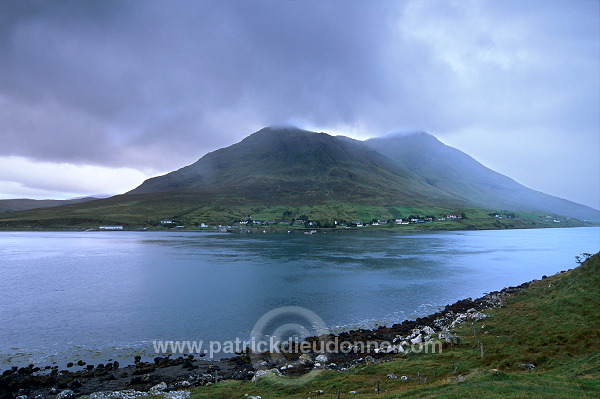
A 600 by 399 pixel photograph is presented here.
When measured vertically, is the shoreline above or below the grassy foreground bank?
below

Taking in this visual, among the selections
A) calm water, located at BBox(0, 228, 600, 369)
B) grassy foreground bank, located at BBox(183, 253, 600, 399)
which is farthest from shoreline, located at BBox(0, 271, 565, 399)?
calm water, located at BBox(0, 228, 600, 369)

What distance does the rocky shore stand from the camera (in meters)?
23.2

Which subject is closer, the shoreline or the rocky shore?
Answer: the rocky shore

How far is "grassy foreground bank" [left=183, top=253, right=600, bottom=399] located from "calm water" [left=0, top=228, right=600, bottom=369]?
46.4 feet

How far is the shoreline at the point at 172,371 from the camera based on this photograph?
78.2 ft

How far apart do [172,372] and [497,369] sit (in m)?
23.0

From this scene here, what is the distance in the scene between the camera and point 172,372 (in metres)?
26.8

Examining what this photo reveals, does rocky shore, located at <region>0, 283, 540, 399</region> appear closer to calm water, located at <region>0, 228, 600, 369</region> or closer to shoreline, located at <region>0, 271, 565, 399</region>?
shoreline, located at <region>0, 271, 565, 399</region>

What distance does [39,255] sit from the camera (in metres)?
103

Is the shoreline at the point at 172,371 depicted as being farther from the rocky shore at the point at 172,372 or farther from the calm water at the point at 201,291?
the calm water at the point at 201,291

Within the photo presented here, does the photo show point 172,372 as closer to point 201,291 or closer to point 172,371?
point 172,371

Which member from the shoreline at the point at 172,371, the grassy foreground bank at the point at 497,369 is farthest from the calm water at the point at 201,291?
the grassy foreground bank at the point at 497,369

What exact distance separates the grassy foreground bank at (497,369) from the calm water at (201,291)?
14131 millimetres

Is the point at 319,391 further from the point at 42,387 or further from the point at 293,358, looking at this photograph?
the point at 42,387
